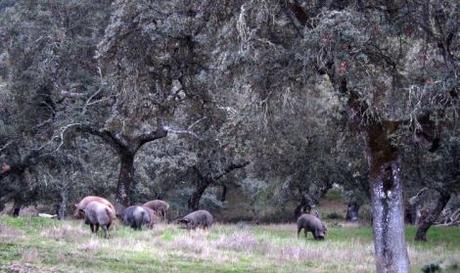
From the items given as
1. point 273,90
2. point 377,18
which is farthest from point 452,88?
point 273,90

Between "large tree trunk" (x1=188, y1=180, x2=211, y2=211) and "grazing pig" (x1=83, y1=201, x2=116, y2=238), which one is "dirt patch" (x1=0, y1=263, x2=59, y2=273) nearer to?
"grazing pig" (x1=83, y1=201, x2=116, y2=238)

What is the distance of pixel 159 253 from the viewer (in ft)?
52.1

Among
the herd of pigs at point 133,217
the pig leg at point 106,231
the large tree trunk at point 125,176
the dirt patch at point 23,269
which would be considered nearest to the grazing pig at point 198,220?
the herd of pigs at point 133,217

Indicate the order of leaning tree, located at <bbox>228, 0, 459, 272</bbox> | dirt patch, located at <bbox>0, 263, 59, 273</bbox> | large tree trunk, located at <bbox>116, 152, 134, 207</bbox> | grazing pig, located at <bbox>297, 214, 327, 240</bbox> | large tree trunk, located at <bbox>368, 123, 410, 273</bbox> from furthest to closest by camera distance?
large tree trunk, located at <bbox>116, 152, 134, 207</bbox> → grazing pig, located at <bbox>297, 214, 327, 240</bbox> → large tree trunk, located at <bbox>368, 123, 410, 273</bbox> → dirt patch, located at <bbox>0, 263, 59, 273</bbox> → leaning tree, located at <bbox>228, 0, 459, 272</bbox>

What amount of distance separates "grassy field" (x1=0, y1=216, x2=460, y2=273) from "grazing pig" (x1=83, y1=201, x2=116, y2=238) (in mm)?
403

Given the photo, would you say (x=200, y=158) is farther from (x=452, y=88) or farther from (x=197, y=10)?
(x=452, y=88)

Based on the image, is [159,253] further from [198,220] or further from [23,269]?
[198,220]

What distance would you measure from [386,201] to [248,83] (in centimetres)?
365

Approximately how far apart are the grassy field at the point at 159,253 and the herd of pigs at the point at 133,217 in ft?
1.71

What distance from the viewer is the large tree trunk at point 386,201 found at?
12.7m

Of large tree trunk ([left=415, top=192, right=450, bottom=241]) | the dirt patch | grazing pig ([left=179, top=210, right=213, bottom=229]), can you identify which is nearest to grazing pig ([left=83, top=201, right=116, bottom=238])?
grazing pig ([left=179, top=210, right=213, bottom=229])

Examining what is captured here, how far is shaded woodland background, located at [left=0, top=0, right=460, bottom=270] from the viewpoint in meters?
11.7

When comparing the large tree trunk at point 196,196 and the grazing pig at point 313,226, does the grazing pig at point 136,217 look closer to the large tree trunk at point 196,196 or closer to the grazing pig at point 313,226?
the grazing pig at point 313,226

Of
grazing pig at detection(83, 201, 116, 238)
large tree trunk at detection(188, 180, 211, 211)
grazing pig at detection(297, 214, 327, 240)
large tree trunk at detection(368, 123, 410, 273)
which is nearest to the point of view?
large tree trunk at detection(368, 123, 410, 273)
